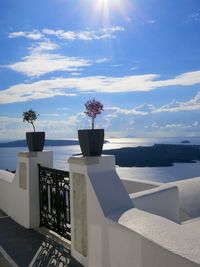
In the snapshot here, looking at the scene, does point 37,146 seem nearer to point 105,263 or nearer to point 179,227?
point 105,263

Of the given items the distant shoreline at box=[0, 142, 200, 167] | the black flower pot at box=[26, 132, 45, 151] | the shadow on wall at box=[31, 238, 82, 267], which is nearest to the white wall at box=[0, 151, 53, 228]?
the black flower pot at box=[26, 132, 45, 151]

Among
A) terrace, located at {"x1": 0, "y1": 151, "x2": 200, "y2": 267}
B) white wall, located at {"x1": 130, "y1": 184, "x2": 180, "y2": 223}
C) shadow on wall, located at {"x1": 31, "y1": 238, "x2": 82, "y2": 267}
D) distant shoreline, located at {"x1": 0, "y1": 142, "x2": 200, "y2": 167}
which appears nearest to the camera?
terrace, located at {"x1": 0, "y1": 151, "x2": 200, "y2": 267}

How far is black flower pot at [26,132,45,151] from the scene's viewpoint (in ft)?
25.0

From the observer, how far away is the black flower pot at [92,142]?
16.8 ft

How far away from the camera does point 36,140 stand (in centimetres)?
763

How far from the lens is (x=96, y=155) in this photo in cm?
516

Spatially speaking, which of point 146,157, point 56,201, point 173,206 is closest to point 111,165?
point 56,201

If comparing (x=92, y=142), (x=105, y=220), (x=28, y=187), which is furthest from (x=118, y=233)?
(x=28, y=187)

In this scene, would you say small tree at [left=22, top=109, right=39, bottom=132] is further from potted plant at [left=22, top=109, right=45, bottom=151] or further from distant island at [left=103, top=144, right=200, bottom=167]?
distant island at [left=103, top=144, right=200, bottom=167]

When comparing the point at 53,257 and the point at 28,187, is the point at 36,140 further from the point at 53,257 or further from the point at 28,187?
the point at 53,257

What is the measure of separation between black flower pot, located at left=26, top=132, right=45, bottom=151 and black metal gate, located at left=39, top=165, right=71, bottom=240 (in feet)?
1.64

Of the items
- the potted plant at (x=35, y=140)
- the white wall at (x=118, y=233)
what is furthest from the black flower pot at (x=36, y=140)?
the white wall at (x=118, y=233)

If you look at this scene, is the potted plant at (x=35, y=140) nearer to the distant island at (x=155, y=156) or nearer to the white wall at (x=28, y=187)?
the white wall at (x=28, y=187)

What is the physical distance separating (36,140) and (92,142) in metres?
2.88
